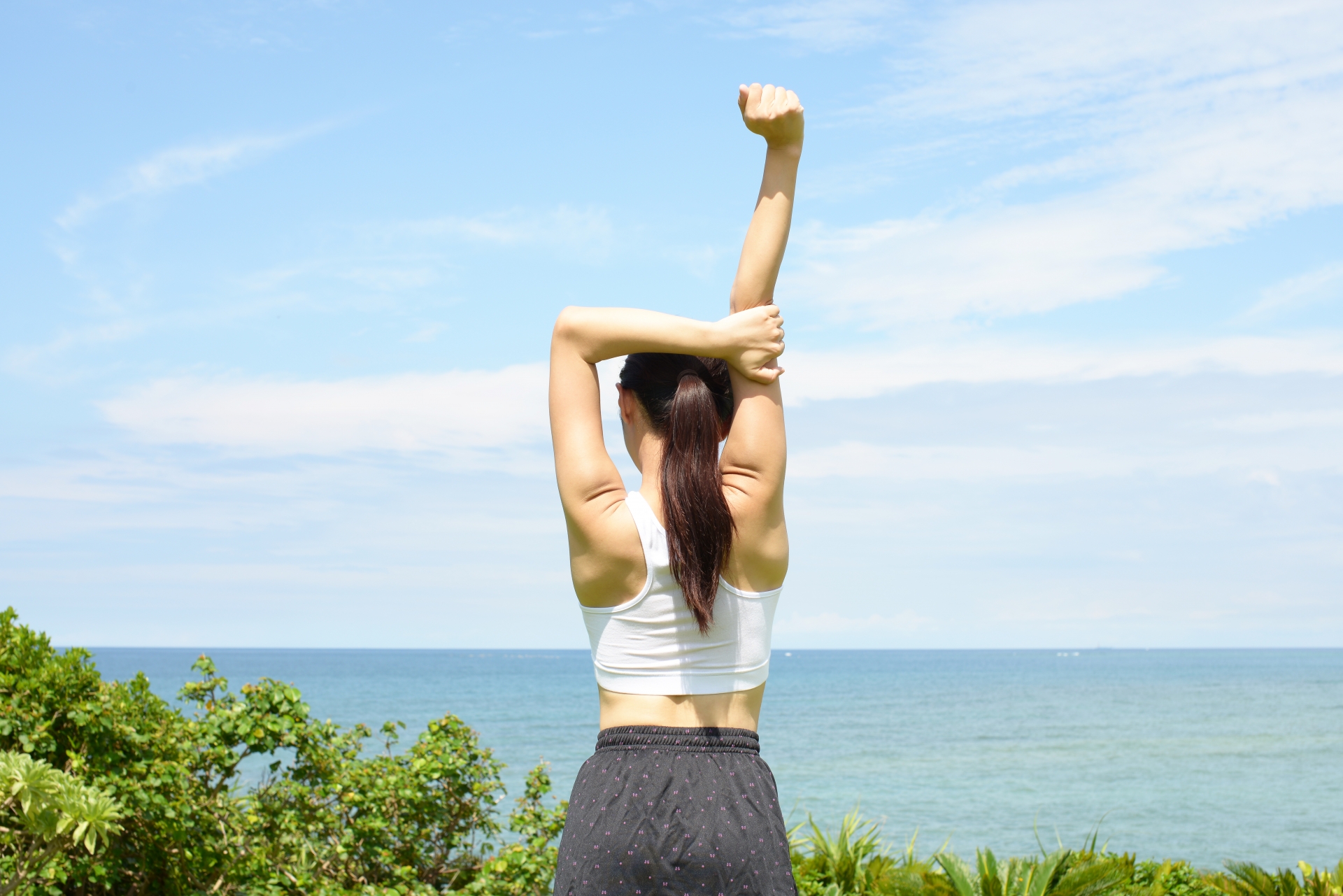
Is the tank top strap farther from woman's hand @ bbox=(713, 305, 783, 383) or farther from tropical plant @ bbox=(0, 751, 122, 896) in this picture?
tropical plant @ bbox=(0, 751, 122, 896)

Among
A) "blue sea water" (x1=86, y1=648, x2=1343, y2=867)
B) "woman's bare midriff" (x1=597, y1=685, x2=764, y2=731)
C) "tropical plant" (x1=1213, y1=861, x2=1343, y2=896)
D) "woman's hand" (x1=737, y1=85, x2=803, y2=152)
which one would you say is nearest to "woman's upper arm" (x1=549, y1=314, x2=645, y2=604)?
"woman's bare midriff" (x1=597, y1=685, x2=764, y2=731)

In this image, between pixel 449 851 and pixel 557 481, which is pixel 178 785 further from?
pixel 557 481

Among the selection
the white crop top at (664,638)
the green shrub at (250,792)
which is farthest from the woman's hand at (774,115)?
the green shrub at (250,792)

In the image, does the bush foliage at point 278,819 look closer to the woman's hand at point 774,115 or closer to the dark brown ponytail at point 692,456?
the dark brown ponytail at point 692,456

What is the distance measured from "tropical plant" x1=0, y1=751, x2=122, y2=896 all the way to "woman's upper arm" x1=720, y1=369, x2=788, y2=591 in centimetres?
296

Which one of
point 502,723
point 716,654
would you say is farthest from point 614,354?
point 502,723

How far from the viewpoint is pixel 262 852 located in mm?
5363

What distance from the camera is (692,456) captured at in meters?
1.92

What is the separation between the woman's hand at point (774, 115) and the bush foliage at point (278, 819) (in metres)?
3.27

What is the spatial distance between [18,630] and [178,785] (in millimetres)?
1031

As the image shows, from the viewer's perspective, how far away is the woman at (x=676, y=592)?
1814 millimetres

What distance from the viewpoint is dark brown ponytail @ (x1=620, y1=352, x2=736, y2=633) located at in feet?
6.11

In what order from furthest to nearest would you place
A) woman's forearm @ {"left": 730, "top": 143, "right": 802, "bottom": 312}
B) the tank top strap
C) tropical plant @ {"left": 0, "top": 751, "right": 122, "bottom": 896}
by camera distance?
tropical plant @ {"left": 0, "top": 751, "right": 122, "bottom": 896} → woman's forearm @ {"left": 730, "top": 143, "right": 802, "bottom": 312} → the tank top strap

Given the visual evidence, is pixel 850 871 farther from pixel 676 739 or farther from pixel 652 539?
pixel 652 539
